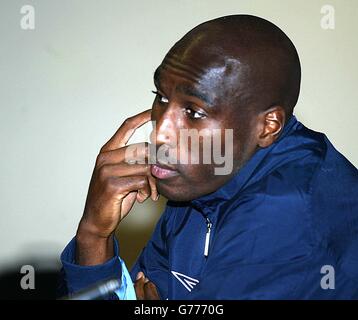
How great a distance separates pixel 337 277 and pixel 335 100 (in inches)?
54.1

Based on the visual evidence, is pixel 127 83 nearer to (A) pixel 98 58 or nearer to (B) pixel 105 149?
(A) pixel 98 58

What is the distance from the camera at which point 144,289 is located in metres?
1.41

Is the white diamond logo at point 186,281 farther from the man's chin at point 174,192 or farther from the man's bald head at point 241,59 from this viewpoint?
the man's bald head at point 241,59

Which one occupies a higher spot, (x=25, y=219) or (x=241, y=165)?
(x=241, y=165)

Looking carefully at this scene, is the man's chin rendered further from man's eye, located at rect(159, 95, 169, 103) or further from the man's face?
man's eye, located at rect(159, 95, 169, 103)

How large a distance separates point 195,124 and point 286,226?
253 mm

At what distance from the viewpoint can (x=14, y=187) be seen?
2363mm

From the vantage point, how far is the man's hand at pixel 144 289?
1.38 metres
